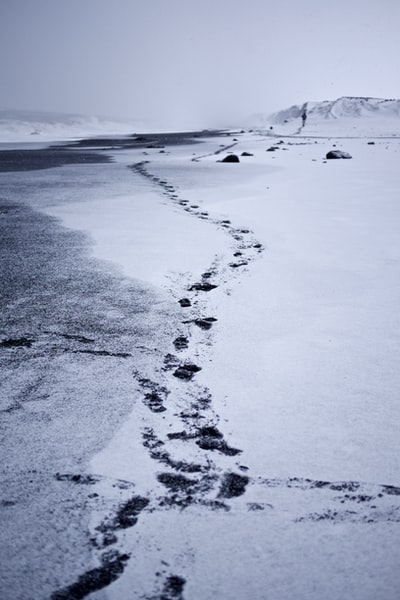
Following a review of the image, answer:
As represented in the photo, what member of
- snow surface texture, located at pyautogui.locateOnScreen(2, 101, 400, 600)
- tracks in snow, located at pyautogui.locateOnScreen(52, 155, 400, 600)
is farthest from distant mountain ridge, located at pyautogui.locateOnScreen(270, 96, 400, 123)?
tracks in snow, located at pyautogui.locateOnScreen(52, 155, 400, 600)

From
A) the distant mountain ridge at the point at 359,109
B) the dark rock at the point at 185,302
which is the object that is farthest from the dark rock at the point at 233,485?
the distant mountain ridge at the point at 359,109

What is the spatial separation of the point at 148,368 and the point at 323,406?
594 millimetres

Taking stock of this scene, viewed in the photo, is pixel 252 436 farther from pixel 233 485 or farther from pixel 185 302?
pixel 185 302

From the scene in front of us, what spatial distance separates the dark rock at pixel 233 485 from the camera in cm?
96

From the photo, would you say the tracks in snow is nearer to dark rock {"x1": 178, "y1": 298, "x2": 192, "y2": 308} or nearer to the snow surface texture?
the snow surface texture

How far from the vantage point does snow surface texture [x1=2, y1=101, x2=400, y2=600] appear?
0.79 metres

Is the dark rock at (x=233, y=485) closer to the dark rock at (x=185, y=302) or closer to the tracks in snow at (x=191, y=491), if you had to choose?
the tracks in snow at (x=191, y=491)

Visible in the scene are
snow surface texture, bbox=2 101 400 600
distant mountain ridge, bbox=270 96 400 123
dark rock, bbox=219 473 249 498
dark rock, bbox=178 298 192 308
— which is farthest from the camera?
distant mountain ridge, bbox=270 96 400 123

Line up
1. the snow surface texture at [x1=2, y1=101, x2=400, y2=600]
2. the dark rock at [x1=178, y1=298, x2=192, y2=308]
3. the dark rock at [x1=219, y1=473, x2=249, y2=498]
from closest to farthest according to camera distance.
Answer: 1. the snow surface texture at [x1=2, y1=101, x2=400, y2=600]
2. the dark rock at [x1=219, y1=473, x2=249, y2=498]
3. the dark rock at [x1=178, y1=298, x2=192, y2=308]

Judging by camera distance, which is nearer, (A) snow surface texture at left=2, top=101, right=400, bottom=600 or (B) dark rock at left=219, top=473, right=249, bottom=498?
(A) snow surface texture at left=2, top=101, right=400, bottom=600

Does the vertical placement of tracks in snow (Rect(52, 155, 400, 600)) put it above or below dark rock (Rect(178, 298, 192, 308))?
below

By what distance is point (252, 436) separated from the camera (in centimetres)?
114

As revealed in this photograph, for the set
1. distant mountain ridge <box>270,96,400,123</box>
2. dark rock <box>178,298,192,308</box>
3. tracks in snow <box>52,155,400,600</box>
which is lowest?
tracks in snow <box>52,155,400,600</box>

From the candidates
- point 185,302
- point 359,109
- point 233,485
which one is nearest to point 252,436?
point 233,485
